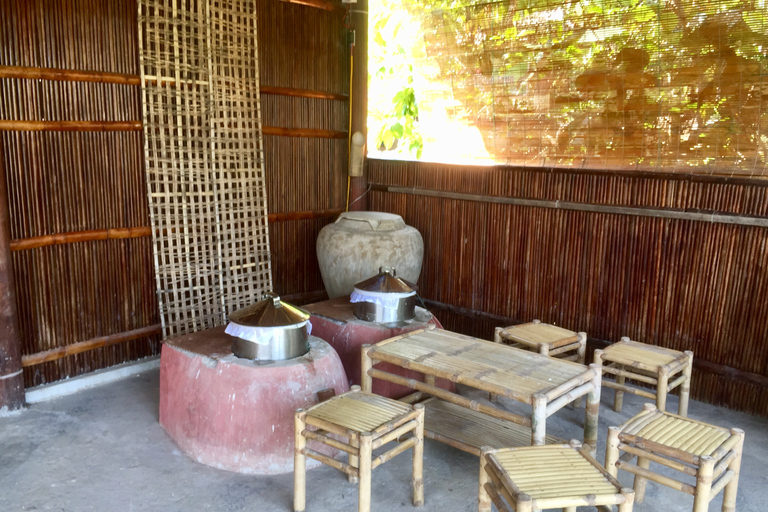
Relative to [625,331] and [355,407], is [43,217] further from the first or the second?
[625,331]

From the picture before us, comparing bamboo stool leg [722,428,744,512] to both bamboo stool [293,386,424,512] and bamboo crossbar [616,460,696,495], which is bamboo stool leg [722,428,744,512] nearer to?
bamboo crossbar [616,460,696,495]

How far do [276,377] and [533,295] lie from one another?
2.21m

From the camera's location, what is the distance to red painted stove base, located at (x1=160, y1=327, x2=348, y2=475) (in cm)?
287

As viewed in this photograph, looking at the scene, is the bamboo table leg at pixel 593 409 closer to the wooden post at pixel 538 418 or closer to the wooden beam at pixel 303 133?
the wooden post at pixel 538 418

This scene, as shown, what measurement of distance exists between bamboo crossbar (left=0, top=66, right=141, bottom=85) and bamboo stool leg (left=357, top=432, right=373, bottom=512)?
2.73 metres

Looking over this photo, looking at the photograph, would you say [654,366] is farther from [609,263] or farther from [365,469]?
[365,469]

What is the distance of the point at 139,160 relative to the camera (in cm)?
394

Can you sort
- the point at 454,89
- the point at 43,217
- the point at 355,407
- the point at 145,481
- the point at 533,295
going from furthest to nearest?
the point at 454,89, the point at 533,295, the point at 43,217, the point at 145,481, the point at 355,407

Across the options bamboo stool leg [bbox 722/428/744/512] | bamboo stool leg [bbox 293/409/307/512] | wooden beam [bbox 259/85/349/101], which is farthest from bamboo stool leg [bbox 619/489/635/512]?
wooden beam [bbox 259/85/349/101]

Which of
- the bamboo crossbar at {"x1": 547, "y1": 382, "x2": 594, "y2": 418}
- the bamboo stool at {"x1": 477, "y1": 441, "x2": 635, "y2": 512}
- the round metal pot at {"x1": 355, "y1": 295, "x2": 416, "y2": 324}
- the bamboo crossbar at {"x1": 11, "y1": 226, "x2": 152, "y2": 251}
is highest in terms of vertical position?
the bamboo crossbar at {"x1": 11, "y1": 226, "x2": 152, "y2": 251}

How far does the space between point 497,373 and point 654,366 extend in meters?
1.03

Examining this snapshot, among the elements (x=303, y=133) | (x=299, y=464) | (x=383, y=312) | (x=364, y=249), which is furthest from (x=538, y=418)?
(x=303, y=133)

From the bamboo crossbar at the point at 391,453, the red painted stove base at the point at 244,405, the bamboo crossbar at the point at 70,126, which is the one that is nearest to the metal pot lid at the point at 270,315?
the red painted stove base at the point at 244,405

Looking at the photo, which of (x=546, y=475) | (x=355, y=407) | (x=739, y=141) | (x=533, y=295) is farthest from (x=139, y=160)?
(x=739, y=141)
